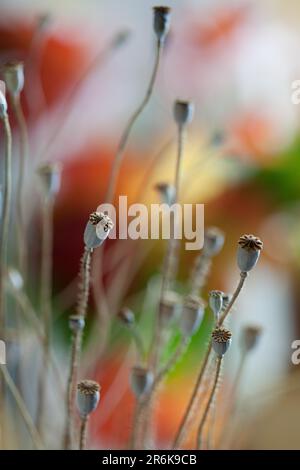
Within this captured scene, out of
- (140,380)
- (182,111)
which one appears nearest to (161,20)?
(182,111)

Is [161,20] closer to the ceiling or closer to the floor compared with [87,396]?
closer to the ceiling

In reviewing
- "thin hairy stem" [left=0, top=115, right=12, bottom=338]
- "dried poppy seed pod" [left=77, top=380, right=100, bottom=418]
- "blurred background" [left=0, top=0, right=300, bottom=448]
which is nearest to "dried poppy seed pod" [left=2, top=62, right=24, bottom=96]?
"thin hairy stem" [left=0, top=115, right=12, bottom=338]

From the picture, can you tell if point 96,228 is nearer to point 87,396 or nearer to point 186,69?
point 87,396

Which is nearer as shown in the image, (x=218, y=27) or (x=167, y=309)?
(x=167, y=309)

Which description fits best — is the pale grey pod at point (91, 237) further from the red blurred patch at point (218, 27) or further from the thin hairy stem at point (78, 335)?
the red blurred patch at point (218, 27)

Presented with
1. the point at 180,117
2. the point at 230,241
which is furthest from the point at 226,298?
the point at 230,241

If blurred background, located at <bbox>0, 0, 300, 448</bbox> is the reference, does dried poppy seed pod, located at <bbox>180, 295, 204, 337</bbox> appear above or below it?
below

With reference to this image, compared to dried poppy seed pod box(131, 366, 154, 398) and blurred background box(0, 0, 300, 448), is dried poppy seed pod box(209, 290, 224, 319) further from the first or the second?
blurred background box(0, 0, 300, 448)

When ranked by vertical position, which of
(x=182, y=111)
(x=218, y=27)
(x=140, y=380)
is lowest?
(x=140, y=380)
